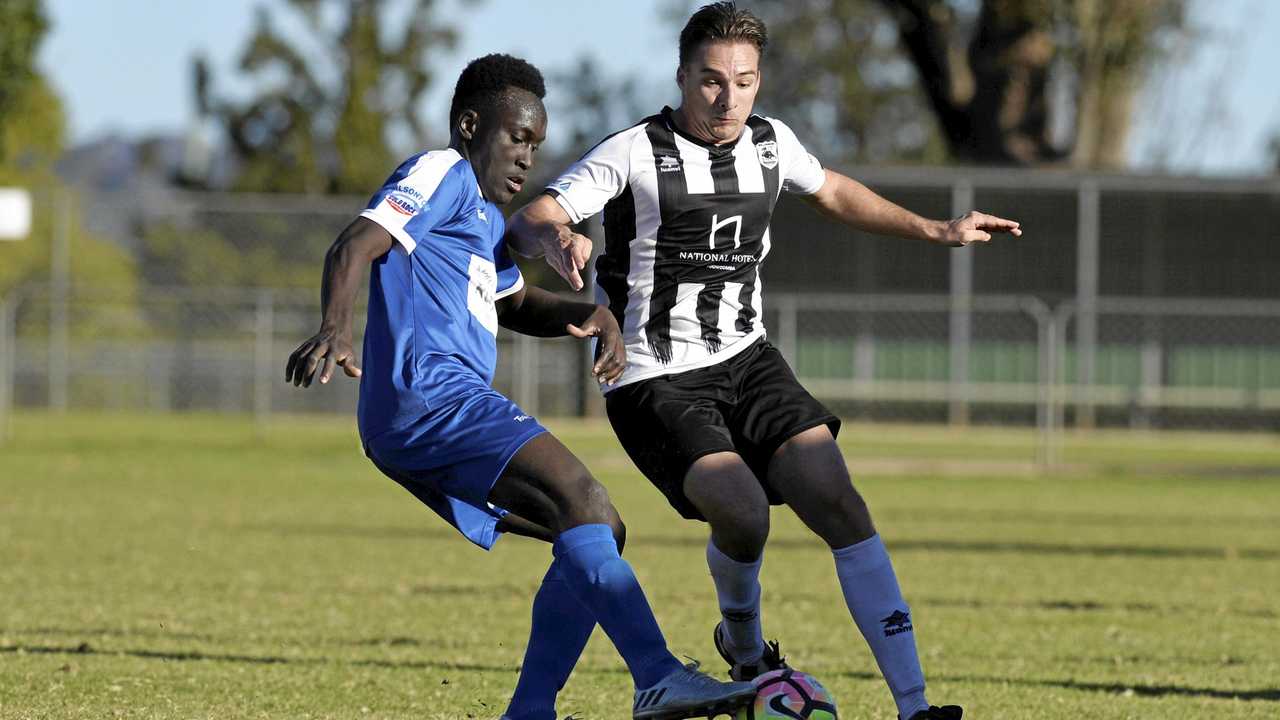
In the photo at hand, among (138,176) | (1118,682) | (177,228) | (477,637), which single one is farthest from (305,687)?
(138,176)

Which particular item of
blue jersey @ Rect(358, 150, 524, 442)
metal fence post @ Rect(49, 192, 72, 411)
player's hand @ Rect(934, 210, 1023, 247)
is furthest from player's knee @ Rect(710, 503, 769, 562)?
metal fence post @ Rect(49, 192, 72, 411)

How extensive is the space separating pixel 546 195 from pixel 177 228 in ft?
86.1

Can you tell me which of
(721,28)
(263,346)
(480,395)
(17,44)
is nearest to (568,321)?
(480,395)

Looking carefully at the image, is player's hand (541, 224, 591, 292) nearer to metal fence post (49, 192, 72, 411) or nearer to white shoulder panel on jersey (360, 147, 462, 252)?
white shoulder panel on jersey (360, 147, 462, 252)

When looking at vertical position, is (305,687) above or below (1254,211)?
below

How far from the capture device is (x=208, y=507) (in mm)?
15453

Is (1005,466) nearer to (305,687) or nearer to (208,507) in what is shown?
(208,507)

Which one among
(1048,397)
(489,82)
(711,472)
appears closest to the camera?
(489,82)

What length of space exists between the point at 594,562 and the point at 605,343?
66 centimetres

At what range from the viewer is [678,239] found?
5.98 meters

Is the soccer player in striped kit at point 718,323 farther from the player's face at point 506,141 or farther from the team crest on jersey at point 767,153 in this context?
the player's face at point 506,141

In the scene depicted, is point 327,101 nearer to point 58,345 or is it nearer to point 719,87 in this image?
point 58,345

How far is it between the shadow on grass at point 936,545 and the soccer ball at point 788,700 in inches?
290

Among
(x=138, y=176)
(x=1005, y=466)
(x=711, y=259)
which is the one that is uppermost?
(x=138, y=176)
